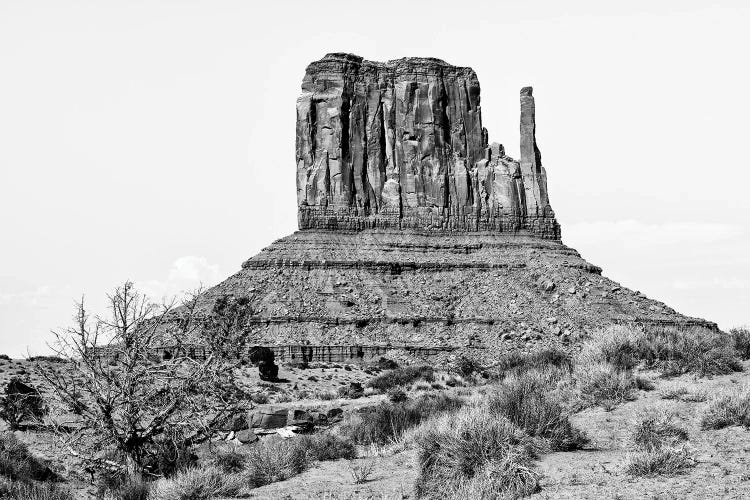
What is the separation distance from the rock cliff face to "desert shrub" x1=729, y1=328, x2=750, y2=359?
72.5m

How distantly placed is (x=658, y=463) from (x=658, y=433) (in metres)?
2.25

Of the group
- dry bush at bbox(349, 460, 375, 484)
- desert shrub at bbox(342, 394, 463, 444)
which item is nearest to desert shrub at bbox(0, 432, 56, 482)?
desert shrub at bbox(342, 394, 463, 444)

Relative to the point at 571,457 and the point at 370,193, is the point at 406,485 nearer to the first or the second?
the point at 571,457

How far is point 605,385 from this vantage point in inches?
916

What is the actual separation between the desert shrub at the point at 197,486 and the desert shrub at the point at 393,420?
14.9 feet

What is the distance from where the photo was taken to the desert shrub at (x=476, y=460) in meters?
16.2

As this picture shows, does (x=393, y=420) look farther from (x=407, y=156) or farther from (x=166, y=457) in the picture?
(x=407, y=156)

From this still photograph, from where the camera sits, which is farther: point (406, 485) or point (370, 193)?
point (370, 193)

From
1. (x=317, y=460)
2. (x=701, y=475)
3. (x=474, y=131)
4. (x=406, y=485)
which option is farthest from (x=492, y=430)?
(x=474, y=131)

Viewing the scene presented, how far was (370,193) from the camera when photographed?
10475cm

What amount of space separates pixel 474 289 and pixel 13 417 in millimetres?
63900

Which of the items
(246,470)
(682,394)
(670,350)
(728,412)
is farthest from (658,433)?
(246,470)

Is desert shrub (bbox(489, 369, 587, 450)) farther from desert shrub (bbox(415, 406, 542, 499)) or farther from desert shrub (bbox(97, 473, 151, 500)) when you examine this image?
desert shrub (bbox(97, 473, 151, 500))

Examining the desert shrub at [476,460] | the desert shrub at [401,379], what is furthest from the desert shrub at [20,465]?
the desert shrub at [401,379]
